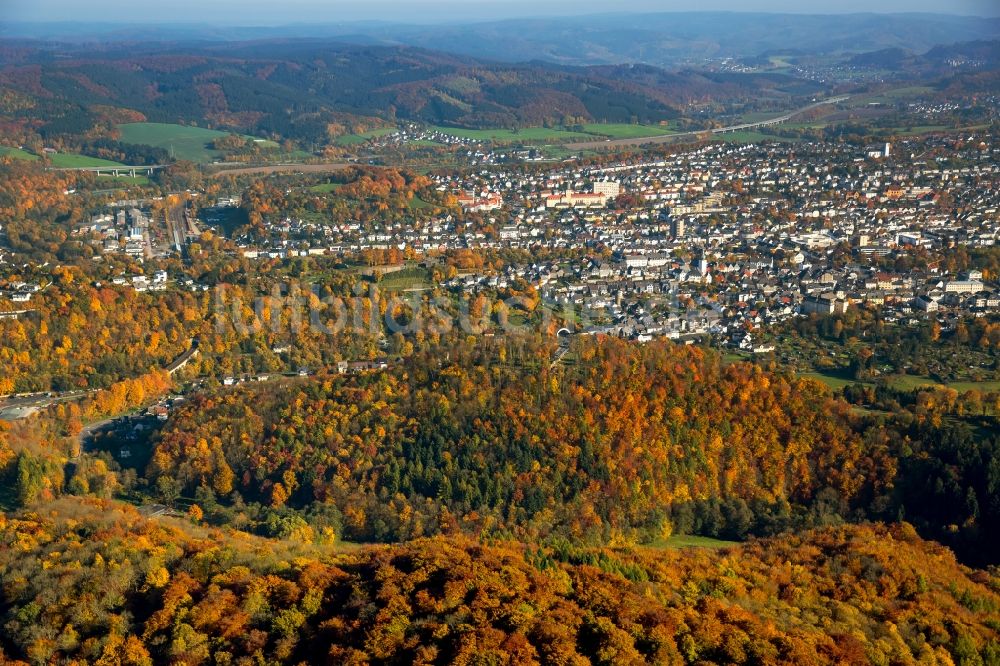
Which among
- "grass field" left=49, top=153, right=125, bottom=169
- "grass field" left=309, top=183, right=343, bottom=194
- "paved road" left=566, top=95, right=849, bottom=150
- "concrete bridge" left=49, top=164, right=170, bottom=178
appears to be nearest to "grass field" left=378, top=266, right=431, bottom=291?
"grass field" left=309, top=183, right=343, bottom=194

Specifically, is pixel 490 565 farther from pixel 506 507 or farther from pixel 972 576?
pixel 972 576

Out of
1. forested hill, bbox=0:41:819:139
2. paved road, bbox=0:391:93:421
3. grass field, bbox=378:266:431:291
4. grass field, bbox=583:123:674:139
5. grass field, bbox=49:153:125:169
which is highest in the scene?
forested hill, bbox=0:41:819:139

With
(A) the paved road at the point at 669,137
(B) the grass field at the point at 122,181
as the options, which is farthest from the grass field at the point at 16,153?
(A) the paved road at the point at 669,137

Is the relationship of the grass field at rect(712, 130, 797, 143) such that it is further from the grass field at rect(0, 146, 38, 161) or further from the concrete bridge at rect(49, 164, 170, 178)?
the grass field at rect(0, 146, 38, 161)

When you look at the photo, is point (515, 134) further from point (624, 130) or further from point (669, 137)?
point (669, 137)

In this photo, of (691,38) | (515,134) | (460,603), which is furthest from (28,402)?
(691,38)

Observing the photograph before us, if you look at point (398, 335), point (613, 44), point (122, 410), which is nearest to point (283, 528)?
point (122, 410)

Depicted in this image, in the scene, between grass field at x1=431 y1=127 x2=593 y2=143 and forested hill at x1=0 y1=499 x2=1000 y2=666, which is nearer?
forested hill at x1=0 y1=499 x2=1000 y2=666
